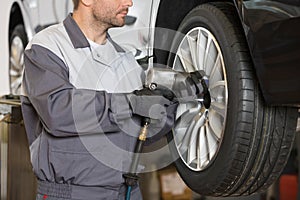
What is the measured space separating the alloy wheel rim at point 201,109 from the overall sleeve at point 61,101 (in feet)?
0.77

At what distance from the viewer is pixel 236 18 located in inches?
55.0

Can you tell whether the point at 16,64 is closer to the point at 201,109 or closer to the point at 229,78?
the point at 201,109

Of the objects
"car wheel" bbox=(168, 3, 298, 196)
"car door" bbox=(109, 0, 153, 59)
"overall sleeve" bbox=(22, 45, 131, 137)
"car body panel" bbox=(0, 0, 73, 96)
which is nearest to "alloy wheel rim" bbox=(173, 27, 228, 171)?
"car wheel" bbox=(168, 3, 298, 196)

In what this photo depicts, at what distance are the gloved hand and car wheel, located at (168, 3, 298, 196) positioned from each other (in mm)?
139

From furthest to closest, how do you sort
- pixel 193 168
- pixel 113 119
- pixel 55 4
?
pixel 55 4 < pixel 193 168 < pixel 113 119

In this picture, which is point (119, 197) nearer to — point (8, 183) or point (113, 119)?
point (113, 119)

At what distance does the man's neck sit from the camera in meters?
1.65

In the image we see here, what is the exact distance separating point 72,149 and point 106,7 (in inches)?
17.2

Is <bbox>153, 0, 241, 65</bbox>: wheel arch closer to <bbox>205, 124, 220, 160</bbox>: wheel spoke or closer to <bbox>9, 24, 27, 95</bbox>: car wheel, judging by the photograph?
<bbox>205, 124, 220, 160</bbox>: wheel spoke

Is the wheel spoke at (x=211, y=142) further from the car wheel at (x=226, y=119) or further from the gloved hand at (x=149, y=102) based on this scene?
the gloved hand at (x=149, y=102)

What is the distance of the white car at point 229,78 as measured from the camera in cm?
116

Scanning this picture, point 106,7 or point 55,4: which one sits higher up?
point 55,4

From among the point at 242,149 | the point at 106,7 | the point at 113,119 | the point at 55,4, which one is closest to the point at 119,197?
the point at 113,119

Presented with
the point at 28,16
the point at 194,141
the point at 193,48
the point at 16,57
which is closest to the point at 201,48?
the point at 193,48
